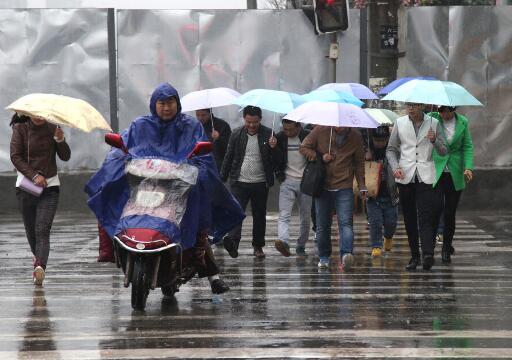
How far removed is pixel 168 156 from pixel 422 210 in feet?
11.2

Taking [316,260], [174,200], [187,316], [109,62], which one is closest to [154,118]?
[174,200]

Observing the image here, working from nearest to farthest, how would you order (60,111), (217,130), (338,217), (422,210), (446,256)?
1. (60,111)
2. (422,210)
3. (338,217)
4. (446,256)
5. (217,130)

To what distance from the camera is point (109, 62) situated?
2003 centimetres

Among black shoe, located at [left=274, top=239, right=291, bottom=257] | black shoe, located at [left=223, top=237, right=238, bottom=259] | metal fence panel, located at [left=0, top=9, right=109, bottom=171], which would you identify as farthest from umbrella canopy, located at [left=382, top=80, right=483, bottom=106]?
metal fence panel, located at [left=0, top=9, right=109, bottom=171]

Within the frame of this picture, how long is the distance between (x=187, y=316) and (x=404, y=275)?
325 cm

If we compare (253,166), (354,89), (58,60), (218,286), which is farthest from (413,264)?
(58,60)

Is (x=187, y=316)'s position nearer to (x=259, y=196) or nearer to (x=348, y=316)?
(x=348, y=316)

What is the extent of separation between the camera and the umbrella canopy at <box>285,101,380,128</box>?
12.1 meters

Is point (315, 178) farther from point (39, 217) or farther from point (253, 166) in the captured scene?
point (39, 217)

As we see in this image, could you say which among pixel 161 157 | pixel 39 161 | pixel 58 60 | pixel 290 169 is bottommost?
pixel 290 169

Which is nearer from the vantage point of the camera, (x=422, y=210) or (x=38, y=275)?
(x=38, y=275)

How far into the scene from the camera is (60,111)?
11297 millimetres

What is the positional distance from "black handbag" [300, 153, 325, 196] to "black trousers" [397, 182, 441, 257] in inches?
31.2

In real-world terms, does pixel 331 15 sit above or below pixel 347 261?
above
